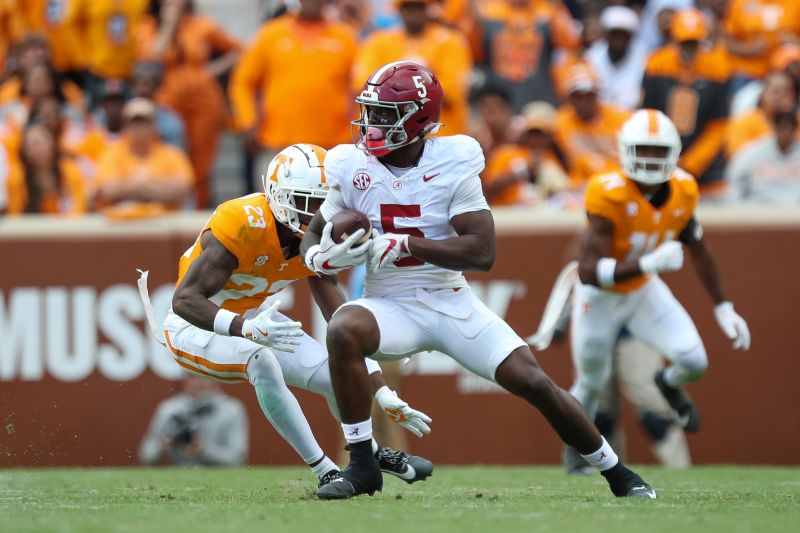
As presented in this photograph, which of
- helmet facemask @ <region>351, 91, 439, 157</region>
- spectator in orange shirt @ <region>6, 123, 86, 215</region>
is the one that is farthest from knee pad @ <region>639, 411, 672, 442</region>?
spectator in orange shirt @ <region>6, 123, 86, 215</region>

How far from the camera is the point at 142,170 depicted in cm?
1027

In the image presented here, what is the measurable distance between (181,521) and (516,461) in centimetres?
498

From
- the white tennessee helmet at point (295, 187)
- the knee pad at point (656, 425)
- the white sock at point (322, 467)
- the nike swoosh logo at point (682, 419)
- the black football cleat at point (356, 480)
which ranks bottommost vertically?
the knee pad at point (656, 425)

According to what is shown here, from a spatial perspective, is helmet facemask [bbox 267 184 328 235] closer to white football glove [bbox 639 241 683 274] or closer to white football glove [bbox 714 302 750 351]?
white football glove [bbox 639 241 683 274]

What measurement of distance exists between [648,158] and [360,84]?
2.86m

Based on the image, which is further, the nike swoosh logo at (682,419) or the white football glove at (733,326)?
the nike swoosh logo at (682,419)

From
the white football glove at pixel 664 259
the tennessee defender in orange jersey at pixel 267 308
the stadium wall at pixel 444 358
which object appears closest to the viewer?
the tennessee defender in orange jersey at pixel 267 308

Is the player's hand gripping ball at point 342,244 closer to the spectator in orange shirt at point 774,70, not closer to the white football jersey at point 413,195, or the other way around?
the white football jersey at point 413,195

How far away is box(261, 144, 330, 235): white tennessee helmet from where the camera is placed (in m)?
6.10

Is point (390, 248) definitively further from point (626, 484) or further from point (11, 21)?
point (11, 21)

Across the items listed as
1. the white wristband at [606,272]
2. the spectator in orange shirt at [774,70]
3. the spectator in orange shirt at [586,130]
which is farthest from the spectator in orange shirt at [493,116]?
the white wristband at [606,272]

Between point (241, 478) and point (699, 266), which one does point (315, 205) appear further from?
point (699, 266)

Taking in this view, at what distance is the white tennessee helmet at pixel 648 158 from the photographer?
784cm

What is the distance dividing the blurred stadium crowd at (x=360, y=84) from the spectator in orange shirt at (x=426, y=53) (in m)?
0.01
